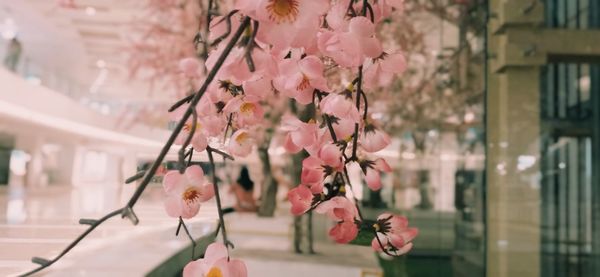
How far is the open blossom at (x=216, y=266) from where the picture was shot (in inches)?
15.3

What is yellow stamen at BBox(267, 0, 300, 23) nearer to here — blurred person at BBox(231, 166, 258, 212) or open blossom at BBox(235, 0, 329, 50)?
open blossom at BBox(235, 0, 329, 50)

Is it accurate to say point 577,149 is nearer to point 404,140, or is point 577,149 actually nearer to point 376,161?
point 404,140

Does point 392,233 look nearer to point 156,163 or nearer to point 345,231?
point 345,231

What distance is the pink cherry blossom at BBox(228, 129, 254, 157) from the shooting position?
21.0 inches

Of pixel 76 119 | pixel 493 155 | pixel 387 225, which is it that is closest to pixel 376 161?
pixel 387 225

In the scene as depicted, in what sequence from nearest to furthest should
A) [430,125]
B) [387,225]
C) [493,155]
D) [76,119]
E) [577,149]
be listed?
[387,225] < [493,155] < [577,149] < [430,125] < [76,119]

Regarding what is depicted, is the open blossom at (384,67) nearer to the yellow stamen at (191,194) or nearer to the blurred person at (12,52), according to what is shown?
the yellow stamen at (191,194)

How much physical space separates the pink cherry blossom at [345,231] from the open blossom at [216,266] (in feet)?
0.34

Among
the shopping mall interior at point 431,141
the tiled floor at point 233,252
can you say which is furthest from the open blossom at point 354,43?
the tiled floor at point 233,252

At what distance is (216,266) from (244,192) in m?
2.66

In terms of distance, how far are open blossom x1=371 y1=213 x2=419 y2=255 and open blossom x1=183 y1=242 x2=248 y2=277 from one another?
0.50ft

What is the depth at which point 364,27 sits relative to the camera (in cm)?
40

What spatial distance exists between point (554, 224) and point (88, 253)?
8.30ft

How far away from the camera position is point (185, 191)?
39 cm
